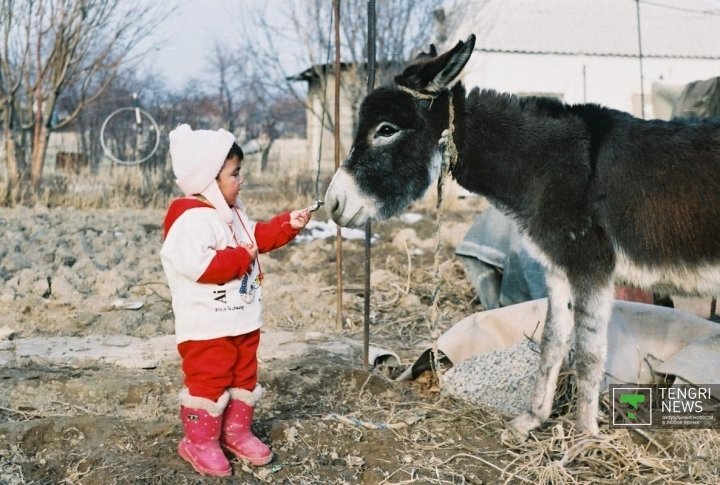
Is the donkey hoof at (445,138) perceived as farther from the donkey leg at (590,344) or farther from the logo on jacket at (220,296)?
the logo on jacket at (220,296)

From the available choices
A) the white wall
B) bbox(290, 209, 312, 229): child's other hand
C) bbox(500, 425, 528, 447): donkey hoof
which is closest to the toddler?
bbox(290, 209, 312, 229): child's other hand

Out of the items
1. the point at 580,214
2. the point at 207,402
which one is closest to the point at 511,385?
the point at 580,214

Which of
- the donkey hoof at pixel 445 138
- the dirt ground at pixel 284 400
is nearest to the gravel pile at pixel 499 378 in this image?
the dirt ground at pixel 284 400

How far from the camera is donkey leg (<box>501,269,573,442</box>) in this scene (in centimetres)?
392

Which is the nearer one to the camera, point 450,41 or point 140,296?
point 140,296

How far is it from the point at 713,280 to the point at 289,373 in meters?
2.59

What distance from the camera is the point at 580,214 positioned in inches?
144

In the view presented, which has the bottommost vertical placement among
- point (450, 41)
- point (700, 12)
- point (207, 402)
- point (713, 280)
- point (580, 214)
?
point (207, 402)

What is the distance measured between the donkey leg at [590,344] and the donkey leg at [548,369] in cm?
17

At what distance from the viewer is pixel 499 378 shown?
4.50 m

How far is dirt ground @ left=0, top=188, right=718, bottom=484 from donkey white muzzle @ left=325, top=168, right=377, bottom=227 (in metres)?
1.09

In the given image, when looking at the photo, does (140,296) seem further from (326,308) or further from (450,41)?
(450,41)

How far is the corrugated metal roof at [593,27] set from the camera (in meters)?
17.6

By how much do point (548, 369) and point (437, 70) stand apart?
168cm
